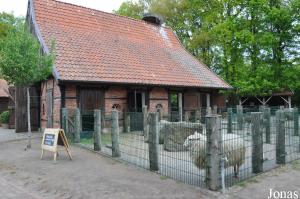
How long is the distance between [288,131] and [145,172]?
16.2 feet

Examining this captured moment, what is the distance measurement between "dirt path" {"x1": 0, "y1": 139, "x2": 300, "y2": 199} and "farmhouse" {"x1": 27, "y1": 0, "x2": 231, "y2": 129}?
5589mm

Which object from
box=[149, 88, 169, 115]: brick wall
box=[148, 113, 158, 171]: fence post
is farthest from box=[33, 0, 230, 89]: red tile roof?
box=[148, 113, 158, 171]: fence post

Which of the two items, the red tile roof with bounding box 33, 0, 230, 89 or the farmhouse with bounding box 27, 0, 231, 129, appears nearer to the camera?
the farmhouse with bounding box 27, 0, 231, 129

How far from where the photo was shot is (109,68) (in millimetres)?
16125

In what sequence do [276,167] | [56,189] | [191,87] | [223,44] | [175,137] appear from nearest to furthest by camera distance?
[56,189], [276,167], [175,137], [191,87], [223,44]

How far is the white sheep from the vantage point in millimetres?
6727

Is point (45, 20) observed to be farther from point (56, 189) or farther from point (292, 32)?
point (292, 32)

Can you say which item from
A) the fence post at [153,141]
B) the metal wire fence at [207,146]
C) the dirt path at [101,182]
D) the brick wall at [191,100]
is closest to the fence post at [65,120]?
the metal wire fence at [207,146]

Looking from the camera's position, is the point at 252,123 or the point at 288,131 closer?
the point at 252,123

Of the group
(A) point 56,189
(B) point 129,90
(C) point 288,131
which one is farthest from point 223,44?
(A) point 56,189

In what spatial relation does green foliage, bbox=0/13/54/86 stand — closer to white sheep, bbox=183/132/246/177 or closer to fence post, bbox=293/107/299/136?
white sheep, bbox=183/132/246/177

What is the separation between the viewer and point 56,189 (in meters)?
6.55

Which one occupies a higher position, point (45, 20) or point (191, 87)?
point (45, 20)

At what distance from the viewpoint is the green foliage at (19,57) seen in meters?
A: 10.9
